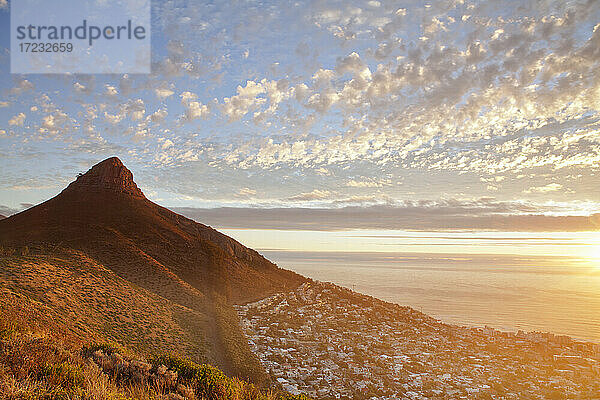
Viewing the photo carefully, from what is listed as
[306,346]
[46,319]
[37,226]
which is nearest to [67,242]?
[37,226]

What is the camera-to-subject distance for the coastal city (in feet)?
76.8

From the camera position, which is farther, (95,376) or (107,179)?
(107,179)

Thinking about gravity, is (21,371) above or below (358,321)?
above

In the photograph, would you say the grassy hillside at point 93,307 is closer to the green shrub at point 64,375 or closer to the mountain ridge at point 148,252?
the mountain ridge at point 148,252

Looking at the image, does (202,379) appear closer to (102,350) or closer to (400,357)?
(102,350)

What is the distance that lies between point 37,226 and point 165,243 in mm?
15294

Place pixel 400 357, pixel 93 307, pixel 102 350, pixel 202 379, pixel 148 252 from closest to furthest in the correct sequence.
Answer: pixel 202 379 → pixel 102 350 → pixel 93 307 → pixel 400 357 → pixel 148 252

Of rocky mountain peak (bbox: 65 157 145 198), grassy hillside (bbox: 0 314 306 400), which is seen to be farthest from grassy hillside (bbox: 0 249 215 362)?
rocky mountain peak (bbox: 65 157 145 198)

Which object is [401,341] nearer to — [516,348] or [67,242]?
[516,348]

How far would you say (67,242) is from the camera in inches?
1646

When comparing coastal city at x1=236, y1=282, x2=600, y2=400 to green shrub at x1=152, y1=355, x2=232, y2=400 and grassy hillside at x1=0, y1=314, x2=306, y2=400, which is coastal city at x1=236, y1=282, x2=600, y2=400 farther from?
grassy hillside at x1=0, y1=314, x2=306, y2=400

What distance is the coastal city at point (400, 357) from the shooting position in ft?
76.8

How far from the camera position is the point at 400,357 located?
1129 inches

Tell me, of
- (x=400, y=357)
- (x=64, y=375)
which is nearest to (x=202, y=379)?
(x=64, y=375)
